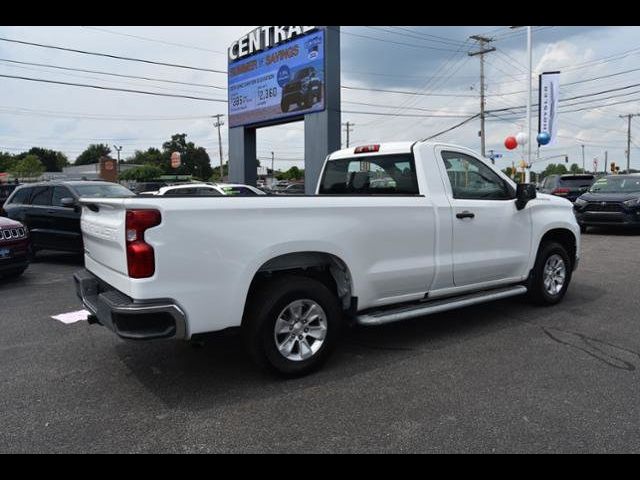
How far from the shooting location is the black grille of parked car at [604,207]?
43.5 feet

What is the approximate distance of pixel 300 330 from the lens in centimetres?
405

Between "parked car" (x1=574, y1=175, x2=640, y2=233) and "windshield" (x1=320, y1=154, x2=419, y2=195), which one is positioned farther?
"parked car" (x1=574, y1=175, x2=640, y2=233)

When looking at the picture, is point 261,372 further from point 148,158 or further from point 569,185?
point 148,158

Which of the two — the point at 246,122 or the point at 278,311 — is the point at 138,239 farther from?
the point at 246,122

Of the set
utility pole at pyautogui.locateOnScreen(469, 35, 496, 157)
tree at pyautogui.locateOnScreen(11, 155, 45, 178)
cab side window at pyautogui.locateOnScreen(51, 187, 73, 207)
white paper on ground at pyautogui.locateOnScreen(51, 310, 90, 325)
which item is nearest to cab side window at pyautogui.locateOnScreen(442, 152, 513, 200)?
white paper on ground at pyautogui.locateOnScreen(51, 310, 90, 325)

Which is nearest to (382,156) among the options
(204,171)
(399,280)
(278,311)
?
(399,280)

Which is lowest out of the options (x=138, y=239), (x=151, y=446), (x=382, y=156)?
(x=151, y=446)

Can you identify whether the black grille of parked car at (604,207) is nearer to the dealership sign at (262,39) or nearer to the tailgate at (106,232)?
the dealership sign at (262,39)

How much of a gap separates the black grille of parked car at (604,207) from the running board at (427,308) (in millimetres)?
9405

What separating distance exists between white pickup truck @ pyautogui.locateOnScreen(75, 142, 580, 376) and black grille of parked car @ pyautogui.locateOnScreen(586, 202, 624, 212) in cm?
862

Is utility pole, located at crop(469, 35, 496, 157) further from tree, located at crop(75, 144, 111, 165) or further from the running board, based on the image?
tree, located at crop(75, 144, 111, 165)

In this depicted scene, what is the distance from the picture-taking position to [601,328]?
530 centimetres

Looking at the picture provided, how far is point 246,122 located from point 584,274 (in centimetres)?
1479

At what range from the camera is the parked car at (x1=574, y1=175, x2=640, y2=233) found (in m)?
13.1
